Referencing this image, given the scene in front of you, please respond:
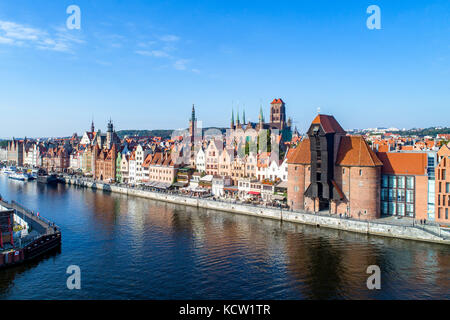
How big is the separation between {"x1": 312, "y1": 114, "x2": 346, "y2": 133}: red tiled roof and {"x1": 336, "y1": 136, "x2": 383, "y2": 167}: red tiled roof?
2.03 metres

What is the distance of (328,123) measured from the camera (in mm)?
57500

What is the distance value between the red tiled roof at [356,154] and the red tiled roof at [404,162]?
1.66 meters

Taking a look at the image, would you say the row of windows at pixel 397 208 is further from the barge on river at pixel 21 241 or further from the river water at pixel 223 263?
the barge on river at pixel 21 241

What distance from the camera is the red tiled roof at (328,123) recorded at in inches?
2215

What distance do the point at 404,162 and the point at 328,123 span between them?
12286mm

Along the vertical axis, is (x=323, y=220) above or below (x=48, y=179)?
below

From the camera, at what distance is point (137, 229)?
53.2 metres

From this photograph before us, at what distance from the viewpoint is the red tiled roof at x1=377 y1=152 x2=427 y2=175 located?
5203 cm

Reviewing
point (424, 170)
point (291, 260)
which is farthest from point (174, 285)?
point (424, 170)

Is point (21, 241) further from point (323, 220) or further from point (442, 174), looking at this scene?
point (442, 174)

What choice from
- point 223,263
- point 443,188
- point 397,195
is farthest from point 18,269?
point 443,188

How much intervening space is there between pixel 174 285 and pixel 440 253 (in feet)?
101
